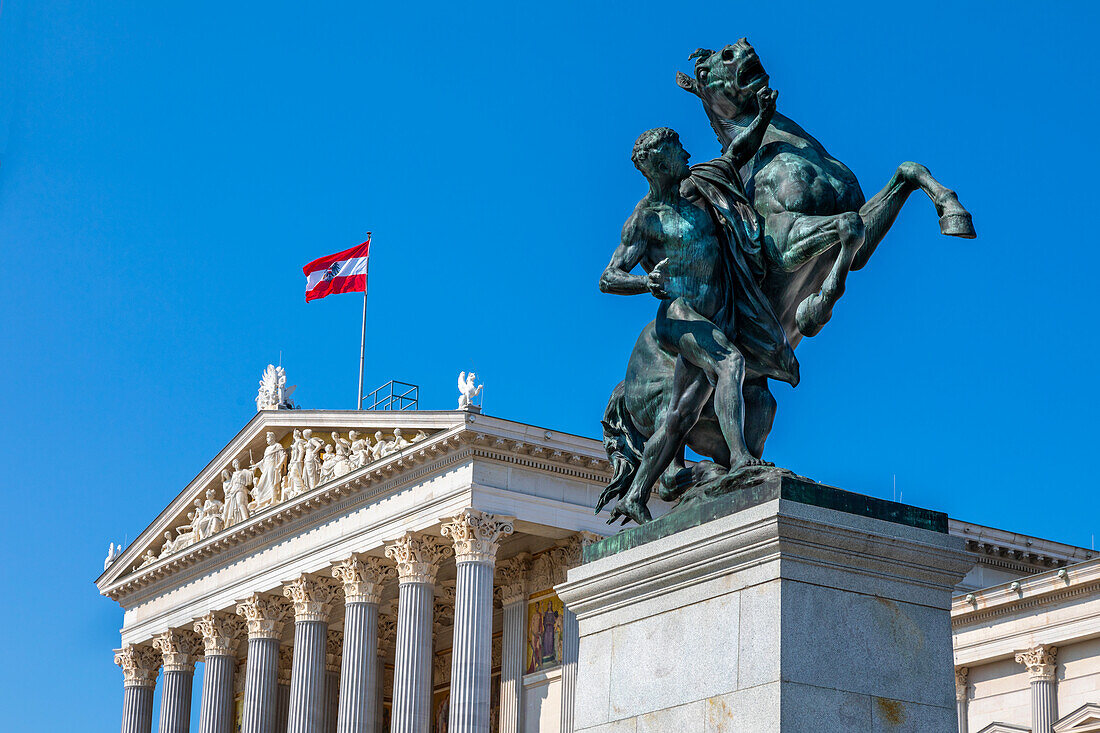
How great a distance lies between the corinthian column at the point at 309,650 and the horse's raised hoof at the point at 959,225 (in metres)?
41.3

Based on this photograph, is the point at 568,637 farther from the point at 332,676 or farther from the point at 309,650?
the point at 332,676

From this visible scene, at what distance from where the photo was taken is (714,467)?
9.30 meters

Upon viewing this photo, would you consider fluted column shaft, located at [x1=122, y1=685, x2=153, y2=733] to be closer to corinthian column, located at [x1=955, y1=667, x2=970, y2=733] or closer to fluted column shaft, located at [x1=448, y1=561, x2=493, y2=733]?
fluted column shaft, located at [x1=448, y1=561, x2=493, y2=733]

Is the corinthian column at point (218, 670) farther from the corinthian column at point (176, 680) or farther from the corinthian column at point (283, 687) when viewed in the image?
the corinthian column at point (283, 687)

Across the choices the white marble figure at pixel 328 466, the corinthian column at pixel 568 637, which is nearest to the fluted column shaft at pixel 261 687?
the white marble figure at pixel 328 466

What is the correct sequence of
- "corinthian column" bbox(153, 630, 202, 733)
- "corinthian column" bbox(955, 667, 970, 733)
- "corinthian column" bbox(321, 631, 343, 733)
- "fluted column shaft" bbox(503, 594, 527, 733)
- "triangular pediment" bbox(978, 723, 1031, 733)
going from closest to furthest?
1. "triangular pediment" bbox(978, 723, 1031, 733)
2. "corinthian column" bbox(955, 667, 970, 733)
3. "fluted column shaft" bbox(503, 594, 527, 733)
4. "corinthian column" bbox(153, 630, 202, 733)
5. "corinthian column" bbox(321, 631, 343, 733)

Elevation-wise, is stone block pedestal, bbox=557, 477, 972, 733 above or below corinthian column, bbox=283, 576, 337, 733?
below

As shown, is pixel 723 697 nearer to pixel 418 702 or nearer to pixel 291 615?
pixel 418 702

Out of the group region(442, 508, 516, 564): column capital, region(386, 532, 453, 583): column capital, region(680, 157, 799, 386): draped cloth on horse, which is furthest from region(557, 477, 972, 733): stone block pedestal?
region(386, 532, 453, 583): column capital

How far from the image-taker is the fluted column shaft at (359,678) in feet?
149

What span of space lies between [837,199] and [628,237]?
1.18 m

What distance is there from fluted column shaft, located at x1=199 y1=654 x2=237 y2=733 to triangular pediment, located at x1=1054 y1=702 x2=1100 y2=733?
2601 cm

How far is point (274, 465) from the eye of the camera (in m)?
52.8

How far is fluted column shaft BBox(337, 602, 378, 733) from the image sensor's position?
45.6m
